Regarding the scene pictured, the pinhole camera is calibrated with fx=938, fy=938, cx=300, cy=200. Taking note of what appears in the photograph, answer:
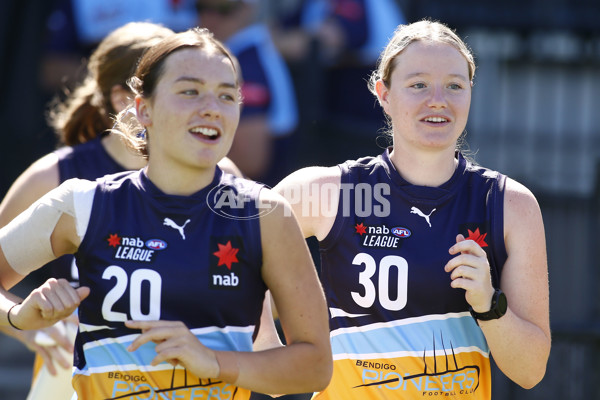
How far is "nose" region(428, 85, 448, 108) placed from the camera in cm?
303

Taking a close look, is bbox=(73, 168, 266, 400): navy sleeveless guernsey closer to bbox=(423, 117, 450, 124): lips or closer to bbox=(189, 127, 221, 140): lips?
bbox=(189, 127, 221, 140): lips

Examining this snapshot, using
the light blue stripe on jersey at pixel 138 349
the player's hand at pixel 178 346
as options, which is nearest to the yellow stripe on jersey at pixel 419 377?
the light blue stripe on jersey at pixel 138 349

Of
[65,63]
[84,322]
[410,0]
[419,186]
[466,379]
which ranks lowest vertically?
Result: [466,379]

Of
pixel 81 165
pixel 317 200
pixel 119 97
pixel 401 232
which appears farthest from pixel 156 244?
pixel 119 97

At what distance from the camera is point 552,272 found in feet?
21.9

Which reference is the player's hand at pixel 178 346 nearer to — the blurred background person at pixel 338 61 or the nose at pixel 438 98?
the nose at pixel 438 98

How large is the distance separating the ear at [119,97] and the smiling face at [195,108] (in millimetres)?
1012

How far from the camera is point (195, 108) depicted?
2736 millimetres

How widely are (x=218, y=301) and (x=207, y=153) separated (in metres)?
0.43

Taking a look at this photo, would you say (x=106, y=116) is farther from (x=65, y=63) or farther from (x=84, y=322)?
(x=65, y=63)

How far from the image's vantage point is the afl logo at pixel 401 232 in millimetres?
3057

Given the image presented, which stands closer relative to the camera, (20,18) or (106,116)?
(106,116)

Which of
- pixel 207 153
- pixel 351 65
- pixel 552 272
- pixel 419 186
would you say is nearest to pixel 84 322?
pixel 207 153

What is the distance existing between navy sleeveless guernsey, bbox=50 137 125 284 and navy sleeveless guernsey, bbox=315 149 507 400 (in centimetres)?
110
